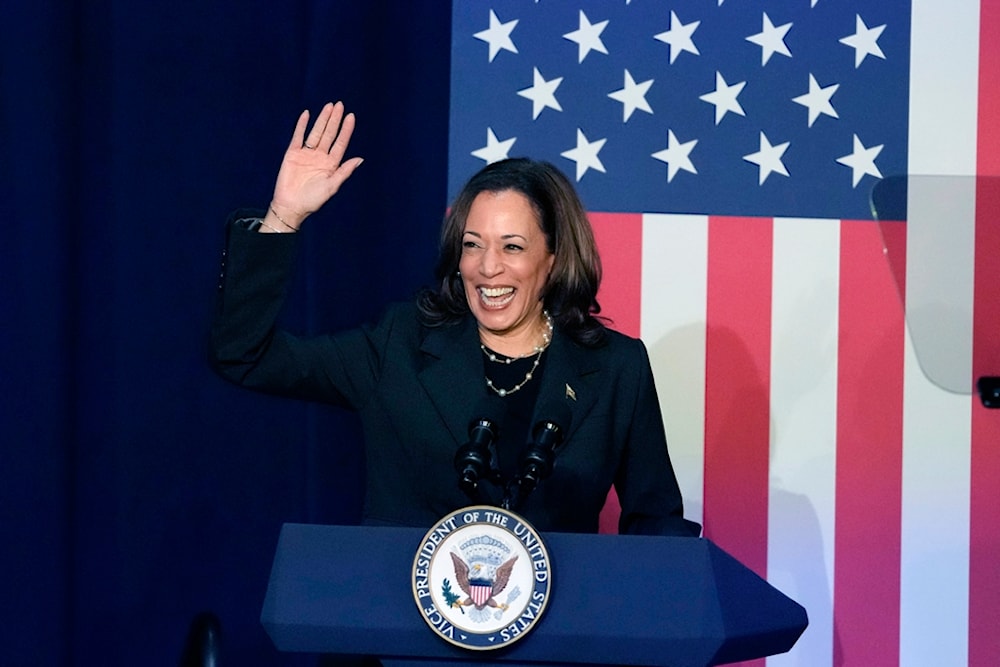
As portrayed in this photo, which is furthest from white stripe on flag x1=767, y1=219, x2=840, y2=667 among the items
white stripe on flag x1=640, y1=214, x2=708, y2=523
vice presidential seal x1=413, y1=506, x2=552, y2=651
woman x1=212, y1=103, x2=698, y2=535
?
vice presidential seal x1=413, y1=506, x2=552, y2=651

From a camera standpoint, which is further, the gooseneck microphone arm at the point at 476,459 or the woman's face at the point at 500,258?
the woman's face at the point at 500,258

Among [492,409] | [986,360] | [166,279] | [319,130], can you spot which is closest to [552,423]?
[492,409]

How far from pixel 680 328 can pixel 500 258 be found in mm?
1102

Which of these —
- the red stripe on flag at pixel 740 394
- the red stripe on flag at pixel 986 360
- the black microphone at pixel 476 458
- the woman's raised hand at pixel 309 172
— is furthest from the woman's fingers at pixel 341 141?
the red stripe on flag at pixel 986 360

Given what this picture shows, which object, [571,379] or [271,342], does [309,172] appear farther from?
[571,379]

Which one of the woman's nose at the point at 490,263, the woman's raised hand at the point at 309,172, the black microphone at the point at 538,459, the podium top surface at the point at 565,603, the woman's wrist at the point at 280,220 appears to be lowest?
the podium top surface at the point at 565,603

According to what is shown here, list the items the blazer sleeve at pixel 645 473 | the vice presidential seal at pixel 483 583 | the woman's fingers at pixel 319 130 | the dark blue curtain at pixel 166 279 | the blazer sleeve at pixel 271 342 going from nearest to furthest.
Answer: the vice presidential seal at pixel 483 583, the blazer sleeve at pixel 271 342, the woman's fingers at pixel 319 130, the blazer sleeve at pixel 645 473, the dark blue curtain at pixel 166 279

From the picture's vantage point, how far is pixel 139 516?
9.26ft

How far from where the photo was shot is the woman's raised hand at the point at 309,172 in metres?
2.07

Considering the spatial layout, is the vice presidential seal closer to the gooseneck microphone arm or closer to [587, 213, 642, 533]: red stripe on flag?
the gooseneck microphone arm

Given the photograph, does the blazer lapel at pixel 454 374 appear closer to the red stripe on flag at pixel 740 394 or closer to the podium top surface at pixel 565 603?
the podium top surface at pixel 565 603

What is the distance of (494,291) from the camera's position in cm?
224

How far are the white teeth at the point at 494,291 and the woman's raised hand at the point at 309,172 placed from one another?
303mm

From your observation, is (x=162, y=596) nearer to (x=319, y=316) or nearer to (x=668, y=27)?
(x=319, y=316)
